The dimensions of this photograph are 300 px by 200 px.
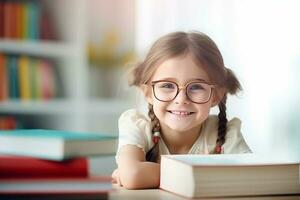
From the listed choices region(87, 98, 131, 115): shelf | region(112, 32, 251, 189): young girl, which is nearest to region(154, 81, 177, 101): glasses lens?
region(112, 32, 251, 189): young girl

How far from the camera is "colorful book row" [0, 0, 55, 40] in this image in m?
1.98

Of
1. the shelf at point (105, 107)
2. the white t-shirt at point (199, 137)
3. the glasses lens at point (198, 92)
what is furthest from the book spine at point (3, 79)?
the glasses lens at point (198, 92)

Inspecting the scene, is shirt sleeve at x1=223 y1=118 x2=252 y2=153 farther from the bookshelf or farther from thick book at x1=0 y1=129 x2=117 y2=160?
the bookshelf

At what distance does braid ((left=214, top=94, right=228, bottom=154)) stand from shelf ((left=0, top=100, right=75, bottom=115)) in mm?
1322

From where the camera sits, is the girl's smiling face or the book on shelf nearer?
the girl's smiling face

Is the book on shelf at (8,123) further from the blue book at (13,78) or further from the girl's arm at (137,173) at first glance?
the girl's arm at (137,173)

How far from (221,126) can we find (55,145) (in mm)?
303

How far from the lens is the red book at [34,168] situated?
533mm

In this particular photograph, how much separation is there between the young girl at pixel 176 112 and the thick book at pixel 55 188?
0.48ft

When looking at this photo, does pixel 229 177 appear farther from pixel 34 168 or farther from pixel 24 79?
pixel 24 79

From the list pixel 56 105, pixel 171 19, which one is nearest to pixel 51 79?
pixel 56 105

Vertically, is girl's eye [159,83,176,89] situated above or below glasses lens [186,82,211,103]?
above

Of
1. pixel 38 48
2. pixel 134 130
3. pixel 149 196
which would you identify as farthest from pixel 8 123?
pixel 149 196

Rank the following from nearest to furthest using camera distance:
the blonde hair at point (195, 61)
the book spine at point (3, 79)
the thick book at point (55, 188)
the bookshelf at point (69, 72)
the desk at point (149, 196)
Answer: the thick book at point (55, 188) → the desk at point (149, 196) → the blonde hair at point (195, 61) → the book spine at point (3, 79) → the bookshelf at point (69, 72)
